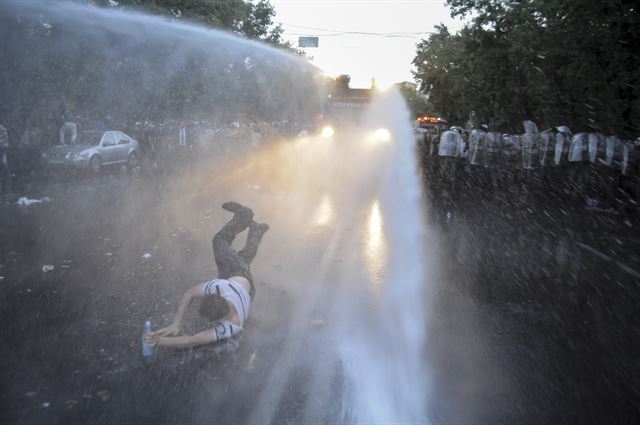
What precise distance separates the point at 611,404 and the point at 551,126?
14306mm

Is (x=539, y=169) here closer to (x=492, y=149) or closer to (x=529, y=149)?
(x=529, y=149)

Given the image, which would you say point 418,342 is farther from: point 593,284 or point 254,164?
point 254,164

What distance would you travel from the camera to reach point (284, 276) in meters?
5.88

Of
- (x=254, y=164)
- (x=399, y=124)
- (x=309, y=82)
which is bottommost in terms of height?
(x=254, y=164)

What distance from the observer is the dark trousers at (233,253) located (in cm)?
428

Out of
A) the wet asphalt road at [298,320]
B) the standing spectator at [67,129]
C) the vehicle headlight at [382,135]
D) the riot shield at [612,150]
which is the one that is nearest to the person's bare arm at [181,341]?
the wet asphalt road at [298,320]

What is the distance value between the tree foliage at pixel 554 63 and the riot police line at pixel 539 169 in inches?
28.2

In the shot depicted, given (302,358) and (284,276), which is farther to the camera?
(284,276)

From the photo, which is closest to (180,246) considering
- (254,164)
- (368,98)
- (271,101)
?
(254,164)

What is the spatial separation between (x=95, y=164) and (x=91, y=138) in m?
1.32

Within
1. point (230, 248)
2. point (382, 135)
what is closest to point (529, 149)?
point (382, 135)

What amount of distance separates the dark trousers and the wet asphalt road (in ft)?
1.58

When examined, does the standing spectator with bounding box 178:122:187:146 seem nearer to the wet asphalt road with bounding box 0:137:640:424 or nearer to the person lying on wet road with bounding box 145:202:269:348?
the wet asphalt road with bounding box 0:137:640:424

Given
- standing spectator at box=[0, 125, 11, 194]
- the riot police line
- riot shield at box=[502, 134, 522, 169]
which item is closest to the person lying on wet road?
the riot police line
